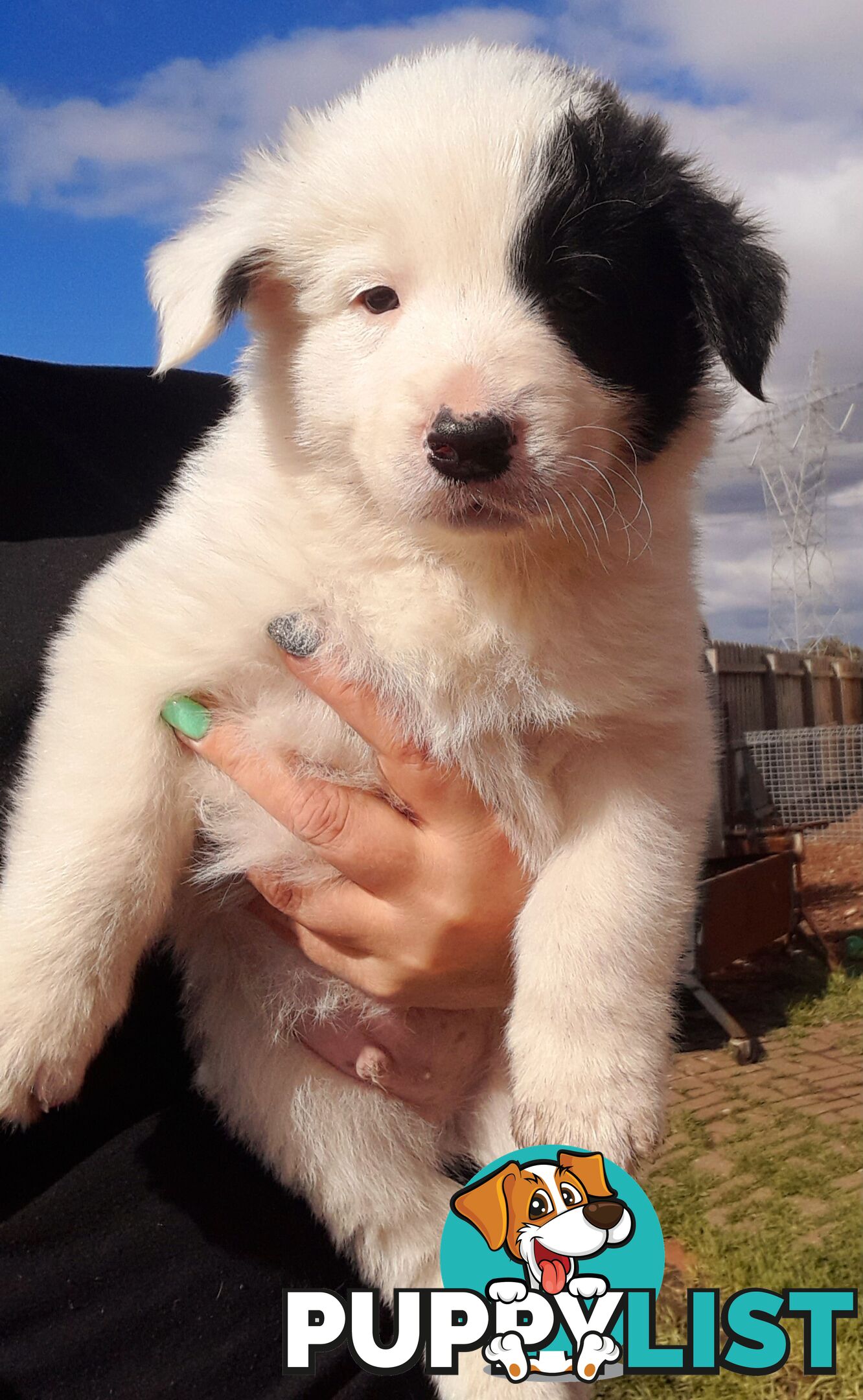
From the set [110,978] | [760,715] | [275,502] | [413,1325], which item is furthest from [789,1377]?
[760,715]

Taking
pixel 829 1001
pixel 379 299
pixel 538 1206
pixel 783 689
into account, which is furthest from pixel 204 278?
pixel 783 689

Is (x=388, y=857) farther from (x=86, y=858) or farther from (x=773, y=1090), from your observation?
(x=773, y=1090)

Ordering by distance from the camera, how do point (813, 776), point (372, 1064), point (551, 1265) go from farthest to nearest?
point (813, 776) < point (372, 1064) < point (551, 1265)

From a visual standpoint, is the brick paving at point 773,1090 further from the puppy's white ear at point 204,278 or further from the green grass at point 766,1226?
the puppy's white ear at point 204,278

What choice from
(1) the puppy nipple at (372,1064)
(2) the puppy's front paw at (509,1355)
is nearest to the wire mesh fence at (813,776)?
(1) the puppy nipple at (372,1064)

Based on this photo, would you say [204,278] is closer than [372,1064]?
Yes

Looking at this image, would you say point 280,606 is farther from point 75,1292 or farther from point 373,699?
point 75,1292

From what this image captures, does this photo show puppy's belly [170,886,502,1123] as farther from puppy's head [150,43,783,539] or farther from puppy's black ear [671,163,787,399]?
puppy's black ear [671,163,787,399]
